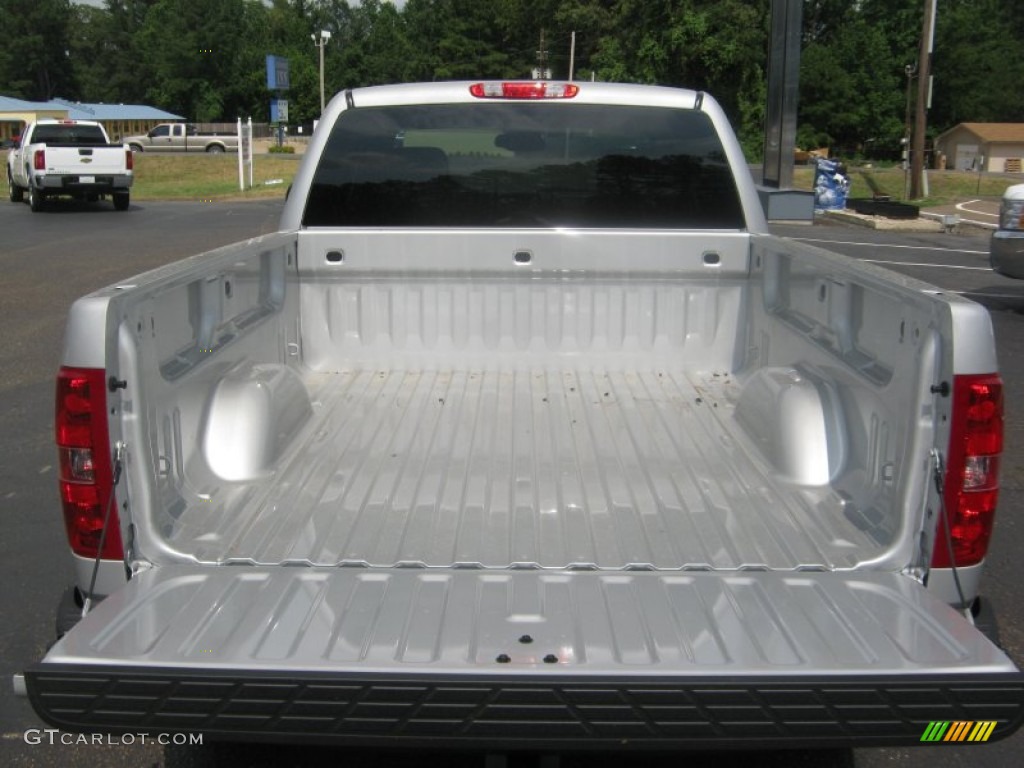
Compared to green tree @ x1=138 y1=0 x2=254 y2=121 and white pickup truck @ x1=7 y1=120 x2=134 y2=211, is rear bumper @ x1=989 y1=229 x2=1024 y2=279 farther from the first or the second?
green tree @ x1=138 y1=0 x2=254 y2=121

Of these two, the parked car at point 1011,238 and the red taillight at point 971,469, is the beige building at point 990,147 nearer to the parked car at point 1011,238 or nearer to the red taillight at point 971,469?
the parked car at point 1011,238

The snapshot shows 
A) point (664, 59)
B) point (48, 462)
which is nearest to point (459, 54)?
point (664, 59)

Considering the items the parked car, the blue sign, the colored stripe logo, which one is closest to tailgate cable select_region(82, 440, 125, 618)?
the colored stripe logo

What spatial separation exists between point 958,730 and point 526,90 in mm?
3171

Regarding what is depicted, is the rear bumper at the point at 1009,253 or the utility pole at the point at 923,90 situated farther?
the utility pole at the point at 923,90

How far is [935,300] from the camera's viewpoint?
101 inches

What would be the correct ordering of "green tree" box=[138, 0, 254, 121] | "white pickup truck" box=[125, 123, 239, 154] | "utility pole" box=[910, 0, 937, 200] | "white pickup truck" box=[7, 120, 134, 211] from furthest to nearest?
"green tree" box=[138, 0, 254, 121] → "white pickup truck" box=[125, 123, 239, 154] → "utility pole" box=[910, 0, 937, 200] → "white pickup truck" box=[7, 120, 134, 211]

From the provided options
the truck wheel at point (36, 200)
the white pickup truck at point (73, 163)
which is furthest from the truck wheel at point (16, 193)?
the truck wheel at point (36, 200)

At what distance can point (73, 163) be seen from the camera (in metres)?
24.2

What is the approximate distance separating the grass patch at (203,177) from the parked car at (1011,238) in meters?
24.1

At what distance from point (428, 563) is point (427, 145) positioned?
7.75 ft

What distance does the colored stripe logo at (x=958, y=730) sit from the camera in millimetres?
2180

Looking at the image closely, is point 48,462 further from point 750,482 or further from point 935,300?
point 935,300

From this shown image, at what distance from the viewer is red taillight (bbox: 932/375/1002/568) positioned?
2520 millimetres
